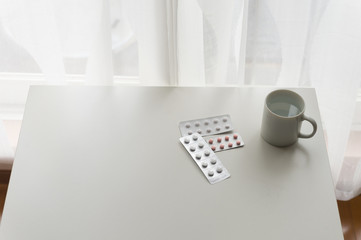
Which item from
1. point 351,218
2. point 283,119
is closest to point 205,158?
point 283,119

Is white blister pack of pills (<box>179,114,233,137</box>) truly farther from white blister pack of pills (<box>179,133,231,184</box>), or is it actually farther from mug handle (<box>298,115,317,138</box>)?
mug handle (<box>298,115,317,138</box>)

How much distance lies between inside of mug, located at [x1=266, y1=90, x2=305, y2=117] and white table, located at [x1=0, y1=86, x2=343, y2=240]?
0.18ft

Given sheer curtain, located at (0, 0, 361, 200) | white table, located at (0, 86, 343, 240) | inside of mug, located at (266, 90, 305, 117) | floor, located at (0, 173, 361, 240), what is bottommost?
floor, located at (0, 173, 361, 240)

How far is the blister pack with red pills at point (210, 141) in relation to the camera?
3.02 feet

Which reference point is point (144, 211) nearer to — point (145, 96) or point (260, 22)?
point (145, 96)

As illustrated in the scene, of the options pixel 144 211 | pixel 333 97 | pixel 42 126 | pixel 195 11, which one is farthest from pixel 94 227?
pixel 333 97

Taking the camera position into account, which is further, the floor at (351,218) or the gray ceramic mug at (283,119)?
the floor at (351,218)

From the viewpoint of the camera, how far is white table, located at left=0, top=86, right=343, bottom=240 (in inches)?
33.0

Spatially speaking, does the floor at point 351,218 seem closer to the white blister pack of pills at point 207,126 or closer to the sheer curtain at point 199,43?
the sheer curtain at point 199,43

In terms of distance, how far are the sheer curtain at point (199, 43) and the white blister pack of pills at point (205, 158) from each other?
32 cm

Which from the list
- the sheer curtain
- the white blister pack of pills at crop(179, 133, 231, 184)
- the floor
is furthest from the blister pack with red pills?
the floor

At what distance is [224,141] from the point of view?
977 mm

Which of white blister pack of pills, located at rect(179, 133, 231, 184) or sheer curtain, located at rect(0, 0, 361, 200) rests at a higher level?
sheer curtain, located at rect(0, 0, 361, 200)

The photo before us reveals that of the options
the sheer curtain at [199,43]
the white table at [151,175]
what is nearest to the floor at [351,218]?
the sheer curtain at [199,43]
